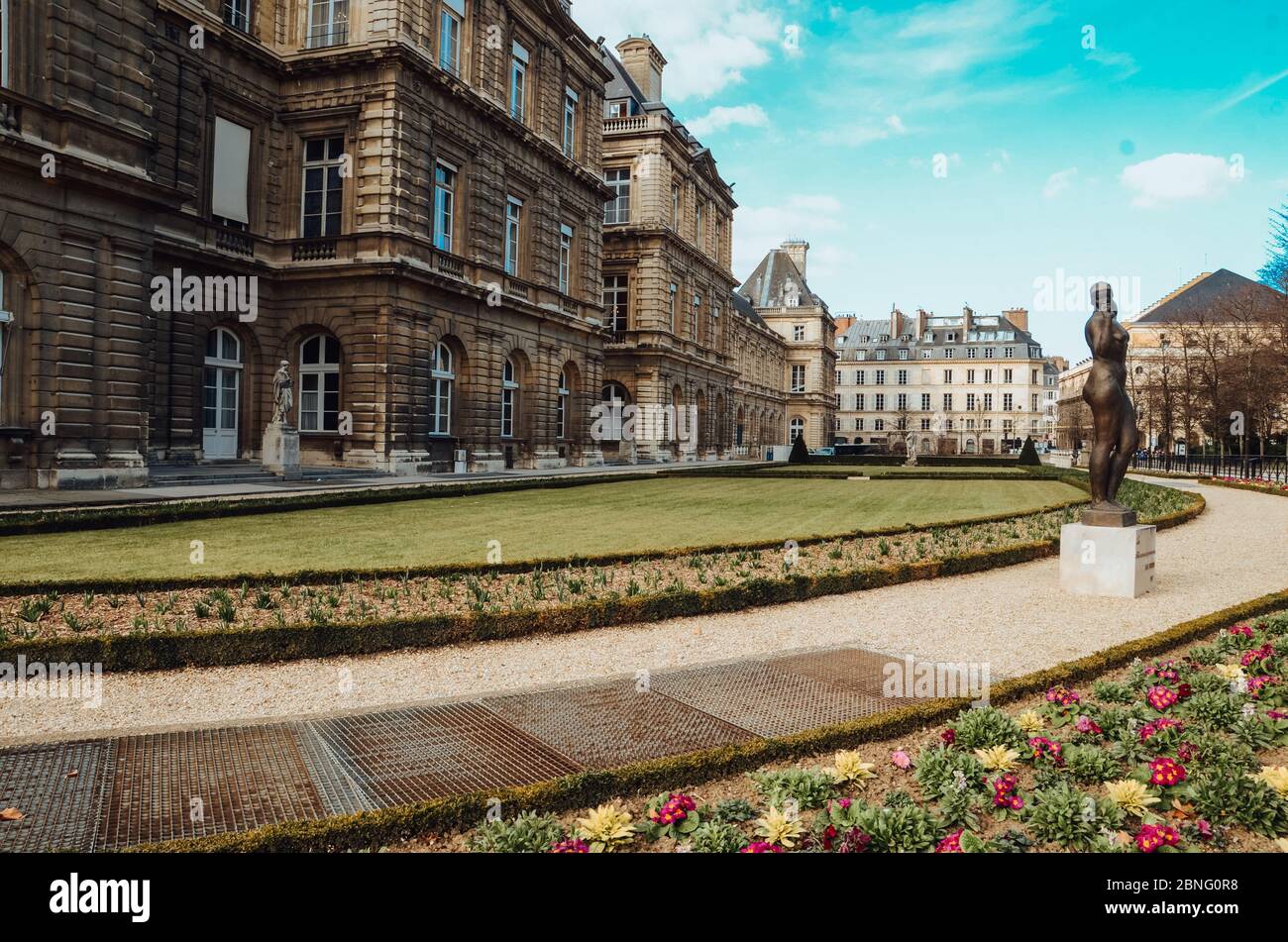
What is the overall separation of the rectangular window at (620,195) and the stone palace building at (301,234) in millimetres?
8304

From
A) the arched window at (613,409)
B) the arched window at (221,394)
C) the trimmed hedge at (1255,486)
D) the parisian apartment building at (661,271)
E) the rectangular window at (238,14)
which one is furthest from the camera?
the parisian apartment building at (661,271)

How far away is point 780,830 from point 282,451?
2112 centimetres

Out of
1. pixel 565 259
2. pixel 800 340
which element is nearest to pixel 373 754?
pixel 565 259

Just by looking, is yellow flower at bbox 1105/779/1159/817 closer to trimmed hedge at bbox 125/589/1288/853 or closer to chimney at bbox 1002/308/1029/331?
trimmed hedge at bbox 125/589/1288/853

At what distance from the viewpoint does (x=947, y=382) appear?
101375 mm

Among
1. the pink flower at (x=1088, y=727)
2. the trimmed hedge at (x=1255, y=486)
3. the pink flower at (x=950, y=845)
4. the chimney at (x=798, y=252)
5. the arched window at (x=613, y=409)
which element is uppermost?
the chimney at (x=798, y=252)

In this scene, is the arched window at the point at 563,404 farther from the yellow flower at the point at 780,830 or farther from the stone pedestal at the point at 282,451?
the yellow flower at the point at 780,830

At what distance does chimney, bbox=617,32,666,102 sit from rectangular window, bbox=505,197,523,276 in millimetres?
22985

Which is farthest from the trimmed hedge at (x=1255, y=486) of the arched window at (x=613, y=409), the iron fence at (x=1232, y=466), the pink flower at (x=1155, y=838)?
the pink flower at (x=1155, y=838)

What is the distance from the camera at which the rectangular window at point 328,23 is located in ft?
A: 83.0

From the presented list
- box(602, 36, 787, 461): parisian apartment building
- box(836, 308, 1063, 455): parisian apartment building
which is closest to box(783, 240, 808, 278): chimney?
box(836, 308, 1063, 455): parisian apartment building

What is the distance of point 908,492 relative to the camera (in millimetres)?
24266
